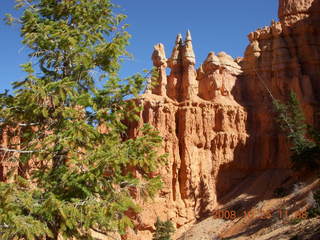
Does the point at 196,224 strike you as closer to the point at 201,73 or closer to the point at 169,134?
the point at 169,134

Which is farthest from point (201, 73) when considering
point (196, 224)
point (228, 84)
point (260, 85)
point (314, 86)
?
point (196, 224)

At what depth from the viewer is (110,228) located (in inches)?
326

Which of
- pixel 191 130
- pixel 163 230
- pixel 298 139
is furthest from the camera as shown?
pixel 191 130

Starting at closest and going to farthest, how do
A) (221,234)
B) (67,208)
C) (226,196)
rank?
(67,208) → (221,234) → (226,196)

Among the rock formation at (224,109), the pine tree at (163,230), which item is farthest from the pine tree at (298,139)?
the pine tree at (163,230)

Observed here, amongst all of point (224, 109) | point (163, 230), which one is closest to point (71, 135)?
point (163, 230)

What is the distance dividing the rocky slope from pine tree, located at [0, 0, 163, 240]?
2986 cm

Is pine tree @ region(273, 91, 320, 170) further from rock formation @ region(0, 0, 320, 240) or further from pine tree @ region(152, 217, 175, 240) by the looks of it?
pine tree @ region(152, 217, 175, 240)

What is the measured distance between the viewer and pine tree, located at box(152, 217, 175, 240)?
33416 millimetres

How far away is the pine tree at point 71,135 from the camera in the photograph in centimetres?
795

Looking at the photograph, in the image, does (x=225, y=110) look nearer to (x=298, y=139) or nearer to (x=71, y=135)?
(x=298, y=139)

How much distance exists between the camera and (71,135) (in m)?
8.61

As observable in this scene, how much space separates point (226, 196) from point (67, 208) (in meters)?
35.4

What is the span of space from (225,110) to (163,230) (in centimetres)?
1725
